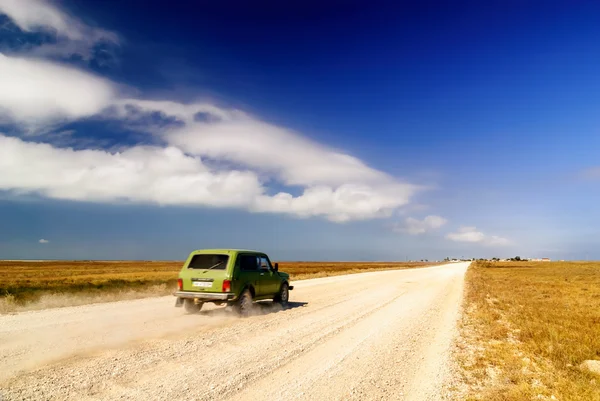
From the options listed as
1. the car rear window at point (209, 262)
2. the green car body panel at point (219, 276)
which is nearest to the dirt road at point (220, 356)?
the green car body panel at point (219, 276)

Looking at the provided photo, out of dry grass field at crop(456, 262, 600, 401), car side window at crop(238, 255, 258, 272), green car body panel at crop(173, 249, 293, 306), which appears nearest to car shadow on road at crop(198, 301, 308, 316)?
green car body panel at crop(173, 249, 293, 306)

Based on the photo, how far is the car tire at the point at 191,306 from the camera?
12.7m

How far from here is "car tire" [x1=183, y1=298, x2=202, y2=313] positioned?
500 inches

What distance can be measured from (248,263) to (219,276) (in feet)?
4.75

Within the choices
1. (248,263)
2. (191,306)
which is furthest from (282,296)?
(191,306)

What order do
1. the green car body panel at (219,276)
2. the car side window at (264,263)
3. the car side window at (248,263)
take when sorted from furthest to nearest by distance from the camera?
1. the car side window at (264,263)
2. the car side window at (248,263)
3. the green car body panel at (219,276)

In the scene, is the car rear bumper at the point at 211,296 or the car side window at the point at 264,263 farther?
the car side window at the point at 264,263

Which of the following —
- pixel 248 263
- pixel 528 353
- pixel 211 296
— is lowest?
pixel 528 353

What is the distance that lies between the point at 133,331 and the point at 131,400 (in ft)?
16.2

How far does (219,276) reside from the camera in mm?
12047

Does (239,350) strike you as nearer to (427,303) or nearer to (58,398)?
(58,398)

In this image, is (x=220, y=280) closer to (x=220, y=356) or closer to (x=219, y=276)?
(x=219, y=276)

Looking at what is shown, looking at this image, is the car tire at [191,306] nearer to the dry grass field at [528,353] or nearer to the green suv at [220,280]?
the green suv at [220,280]

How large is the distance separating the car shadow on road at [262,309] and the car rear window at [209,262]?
5.14ft
